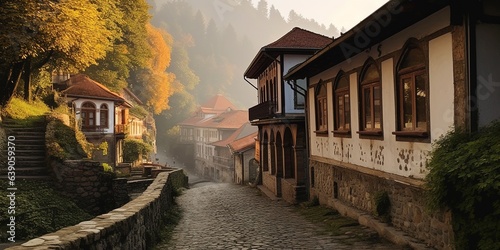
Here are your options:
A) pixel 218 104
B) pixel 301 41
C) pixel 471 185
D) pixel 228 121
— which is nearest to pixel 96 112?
pixel 301 41

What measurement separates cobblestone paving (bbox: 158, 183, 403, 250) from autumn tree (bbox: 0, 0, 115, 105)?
31.2 feet

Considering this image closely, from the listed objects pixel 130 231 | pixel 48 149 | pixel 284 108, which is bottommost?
pixel 130 231

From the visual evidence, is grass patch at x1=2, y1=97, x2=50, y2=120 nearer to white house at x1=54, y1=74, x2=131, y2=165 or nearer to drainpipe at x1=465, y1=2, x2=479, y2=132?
white house at x1=54, y1=74, x2=131, y2=165

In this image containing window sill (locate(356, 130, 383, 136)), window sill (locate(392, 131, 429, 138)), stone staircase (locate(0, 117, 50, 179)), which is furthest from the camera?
stone staircase (locate(0, 117, 50, 179))

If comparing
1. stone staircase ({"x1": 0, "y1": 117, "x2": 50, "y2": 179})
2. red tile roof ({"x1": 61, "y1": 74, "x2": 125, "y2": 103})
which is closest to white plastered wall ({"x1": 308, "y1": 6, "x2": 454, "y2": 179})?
stone staircase ({"x1": 0, "y1": 117, "x2": 50, "y2": 179})

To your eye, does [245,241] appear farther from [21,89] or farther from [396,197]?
[21,89]

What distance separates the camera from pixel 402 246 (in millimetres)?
7879

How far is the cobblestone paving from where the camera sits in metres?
8.63

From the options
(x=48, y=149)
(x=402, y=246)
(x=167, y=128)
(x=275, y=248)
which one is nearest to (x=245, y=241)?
(x=275, y=248)

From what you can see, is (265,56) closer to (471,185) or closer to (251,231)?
Result: (251,231)

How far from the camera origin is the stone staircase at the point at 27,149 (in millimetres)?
15297

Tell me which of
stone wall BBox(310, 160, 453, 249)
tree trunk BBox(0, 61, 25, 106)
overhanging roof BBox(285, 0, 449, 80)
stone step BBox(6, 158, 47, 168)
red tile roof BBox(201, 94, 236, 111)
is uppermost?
red tile roof BBox(201, 94, 236, 111)

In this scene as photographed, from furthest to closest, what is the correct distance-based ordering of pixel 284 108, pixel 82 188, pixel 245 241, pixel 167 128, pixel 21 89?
pixel 167 128 < pixel 21 89 < pixel 284 108 < pixel 82 188 < pixel 245 241

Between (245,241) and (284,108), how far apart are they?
10766 millimetres
